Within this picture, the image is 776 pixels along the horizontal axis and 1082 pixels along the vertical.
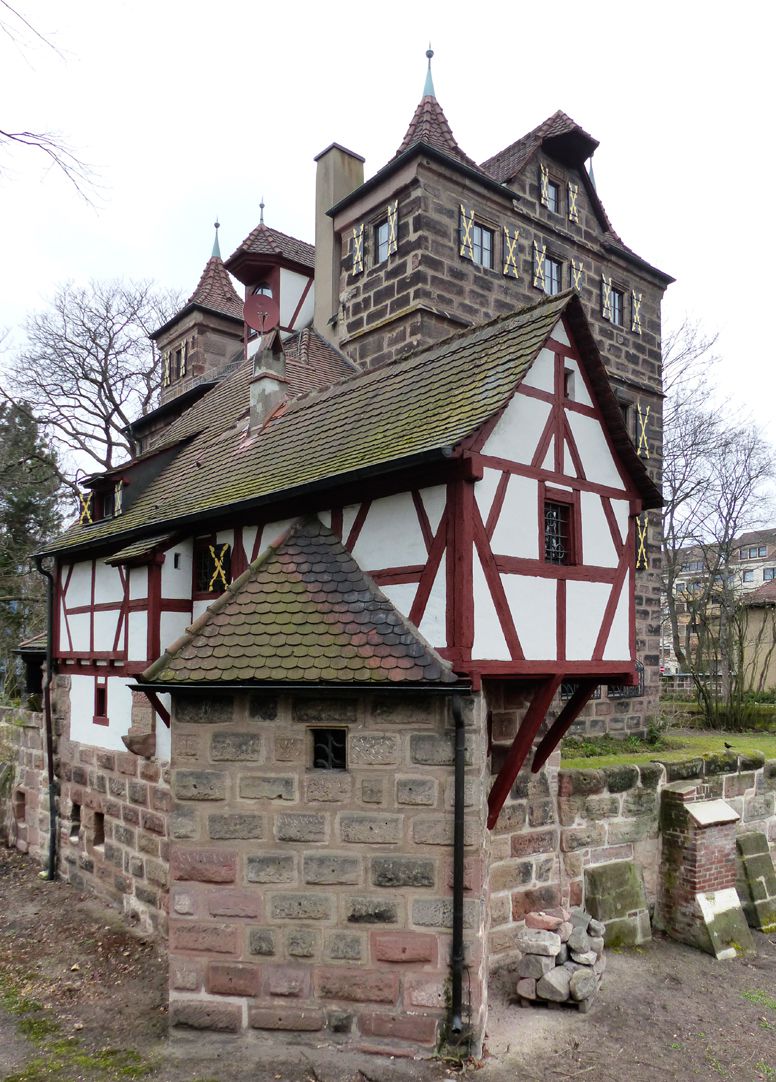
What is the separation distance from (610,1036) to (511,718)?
9.71 feet

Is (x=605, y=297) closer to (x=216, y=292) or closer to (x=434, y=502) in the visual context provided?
(x=434, y=502)

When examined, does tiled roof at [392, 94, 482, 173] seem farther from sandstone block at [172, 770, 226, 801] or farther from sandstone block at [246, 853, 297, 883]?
sandstone block at [246, 853, 297, 883]

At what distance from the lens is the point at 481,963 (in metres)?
6.70

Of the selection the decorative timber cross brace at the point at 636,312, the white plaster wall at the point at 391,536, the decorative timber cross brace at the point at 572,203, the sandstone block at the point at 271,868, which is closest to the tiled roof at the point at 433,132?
the decorative timber cross brace at the point at 572,203

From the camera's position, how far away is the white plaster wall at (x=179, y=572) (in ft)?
30.8

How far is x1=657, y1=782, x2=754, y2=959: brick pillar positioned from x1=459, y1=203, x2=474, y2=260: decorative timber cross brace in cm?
822

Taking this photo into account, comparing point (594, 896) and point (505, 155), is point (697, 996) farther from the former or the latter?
point (505, 155)

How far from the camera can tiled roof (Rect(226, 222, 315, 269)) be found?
50.0ft

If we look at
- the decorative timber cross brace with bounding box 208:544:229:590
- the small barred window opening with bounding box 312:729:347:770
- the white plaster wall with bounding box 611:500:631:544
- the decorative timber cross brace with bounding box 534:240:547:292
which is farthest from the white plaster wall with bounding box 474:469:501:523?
the decorative timber cross brace with bounding box 534:240:547:292

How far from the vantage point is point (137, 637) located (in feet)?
31.6

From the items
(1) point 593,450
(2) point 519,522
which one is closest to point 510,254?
(1) point 593,450

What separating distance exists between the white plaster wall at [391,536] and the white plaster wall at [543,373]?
1.65m

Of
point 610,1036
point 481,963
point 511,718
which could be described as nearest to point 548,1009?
point 610,1036

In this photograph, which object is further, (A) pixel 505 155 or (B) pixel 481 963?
(A) pixel 505 155
